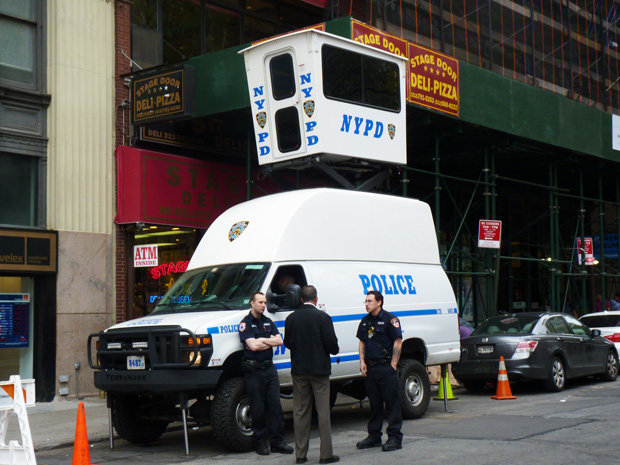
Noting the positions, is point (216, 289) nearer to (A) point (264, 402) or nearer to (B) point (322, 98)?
(A) point (264, 402)

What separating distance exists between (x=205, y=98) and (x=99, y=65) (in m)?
2.23

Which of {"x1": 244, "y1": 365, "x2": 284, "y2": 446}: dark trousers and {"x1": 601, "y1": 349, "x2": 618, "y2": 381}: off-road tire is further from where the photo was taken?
{"x1": 601, "y1": 349, "x2": 618, "y2": 381}: off-road tire

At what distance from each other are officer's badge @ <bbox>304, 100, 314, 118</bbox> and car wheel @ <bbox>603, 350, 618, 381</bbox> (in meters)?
7.96

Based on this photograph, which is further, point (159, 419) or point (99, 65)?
point (99, 65)

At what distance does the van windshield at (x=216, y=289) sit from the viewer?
33.8 feet

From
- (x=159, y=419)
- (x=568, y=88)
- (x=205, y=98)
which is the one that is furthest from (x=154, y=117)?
(x=568, y=88)

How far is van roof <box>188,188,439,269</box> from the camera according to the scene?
10.9 m

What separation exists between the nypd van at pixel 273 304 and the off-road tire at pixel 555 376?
2727 millimetres

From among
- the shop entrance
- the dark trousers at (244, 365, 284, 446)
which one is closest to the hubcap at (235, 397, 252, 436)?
the dark trousers at (244, 365, 284, 446)

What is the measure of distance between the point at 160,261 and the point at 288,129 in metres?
4.22

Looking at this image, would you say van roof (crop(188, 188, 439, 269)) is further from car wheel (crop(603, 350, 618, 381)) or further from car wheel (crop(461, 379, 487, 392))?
car wheel (crop(603, 350, 618, 381))

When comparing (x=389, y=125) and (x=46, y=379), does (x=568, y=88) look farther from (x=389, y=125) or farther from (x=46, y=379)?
(x=46, y=379)

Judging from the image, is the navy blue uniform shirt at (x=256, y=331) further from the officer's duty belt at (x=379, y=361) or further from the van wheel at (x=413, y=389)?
the van wheel at (x=413, y=389)

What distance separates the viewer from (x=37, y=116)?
15539 mm
